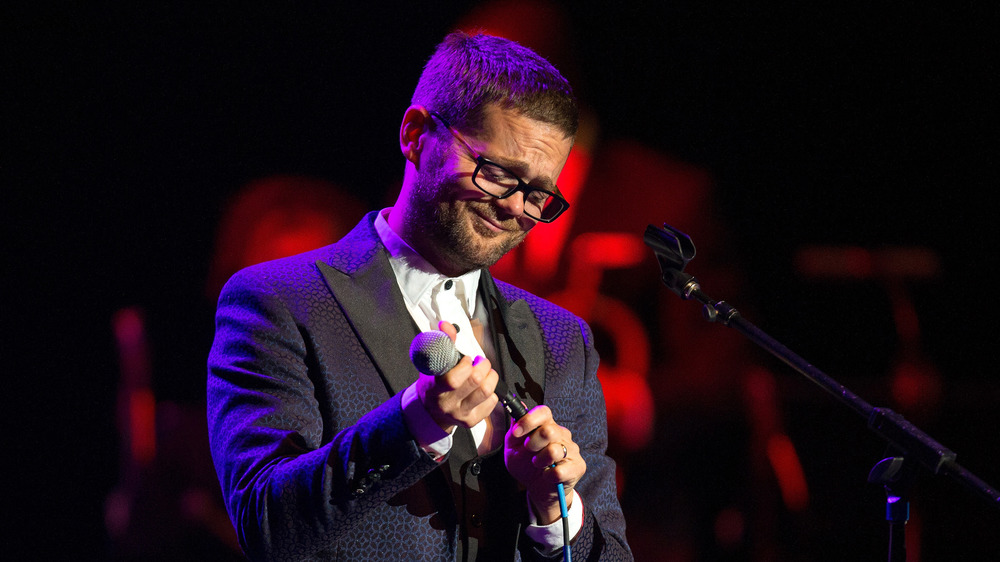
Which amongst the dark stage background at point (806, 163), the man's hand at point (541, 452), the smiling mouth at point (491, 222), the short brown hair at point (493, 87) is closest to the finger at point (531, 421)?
the man's hand at point (541, 452)

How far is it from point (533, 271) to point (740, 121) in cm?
129

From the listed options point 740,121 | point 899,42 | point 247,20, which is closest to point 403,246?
point 247,20

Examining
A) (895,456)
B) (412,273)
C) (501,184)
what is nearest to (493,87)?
(501,184)

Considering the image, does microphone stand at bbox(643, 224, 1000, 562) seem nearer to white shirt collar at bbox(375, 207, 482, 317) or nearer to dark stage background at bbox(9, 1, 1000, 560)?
white shirt collar at bbox(375, 207, 482, 317)

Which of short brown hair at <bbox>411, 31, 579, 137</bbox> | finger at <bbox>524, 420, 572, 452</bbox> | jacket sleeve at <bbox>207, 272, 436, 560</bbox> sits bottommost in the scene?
jacket sleeve at <bbox>207, 272, 436, 560</bbox>

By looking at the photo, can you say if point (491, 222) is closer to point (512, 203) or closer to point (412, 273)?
point (512, 203)

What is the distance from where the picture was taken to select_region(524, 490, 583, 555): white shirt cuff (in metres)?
1.36

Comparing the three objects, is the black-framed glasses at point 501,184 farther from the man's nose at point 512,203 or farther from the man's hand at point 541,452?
the man's hand at point 541,452

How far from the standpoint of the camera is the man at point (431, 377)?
43.8 inches

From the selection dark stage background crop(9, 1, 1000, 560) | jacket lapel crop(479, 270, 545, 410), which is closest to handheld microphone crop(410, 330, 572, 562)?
jacket lapel crop(479, 270, 545, 410)

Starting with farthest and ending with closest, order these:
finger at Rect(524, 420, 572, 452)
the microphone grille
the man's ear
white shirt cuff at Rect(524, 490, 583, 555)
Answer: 1. the man's ear
2. white shirt cuff at Rect(524, 490, 583, 555)
3. finger at Rect(524, 420, 572, 452)
4. the microphone grille

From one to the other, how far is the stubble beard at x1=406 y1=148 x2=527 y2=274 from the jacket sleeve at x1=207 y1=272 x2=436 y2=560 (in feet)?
1.15

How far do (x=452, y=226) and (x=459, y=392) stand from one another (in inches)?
22.9

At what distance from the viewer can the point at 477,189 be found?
4.89 feet
